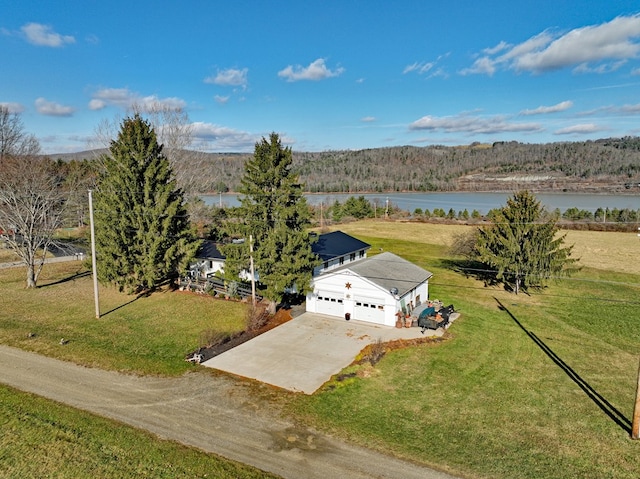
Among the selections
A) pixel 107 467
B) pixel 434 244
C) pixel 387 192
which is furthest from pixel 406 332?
pixel 387 192

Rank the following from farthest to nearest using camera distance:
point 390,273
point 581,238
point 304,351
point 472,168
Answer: point 472,168, point 581,238, point 390,273, point 304,351

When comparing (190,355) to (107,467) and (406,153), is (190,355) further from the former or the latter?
(406,153)

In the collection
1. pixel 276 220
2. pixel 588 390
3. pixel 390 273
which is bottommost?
pixel 588 390

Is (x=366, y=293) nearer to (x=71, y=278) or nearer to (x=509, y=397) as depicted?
(x=509, y=397)

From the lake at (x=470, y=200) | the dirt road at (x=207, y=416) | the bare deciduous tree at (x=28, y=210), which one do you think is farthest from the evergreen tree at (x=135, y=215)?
the lake at (x=470, y=200)

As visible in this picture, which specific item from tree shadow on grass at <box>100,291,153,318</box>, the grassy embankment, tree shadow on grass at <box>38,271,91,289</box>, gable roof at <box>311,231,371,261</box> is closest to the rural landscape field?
the grassy embankment

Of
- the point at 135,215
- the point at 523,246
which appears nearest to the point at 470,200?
the point at 523,246
